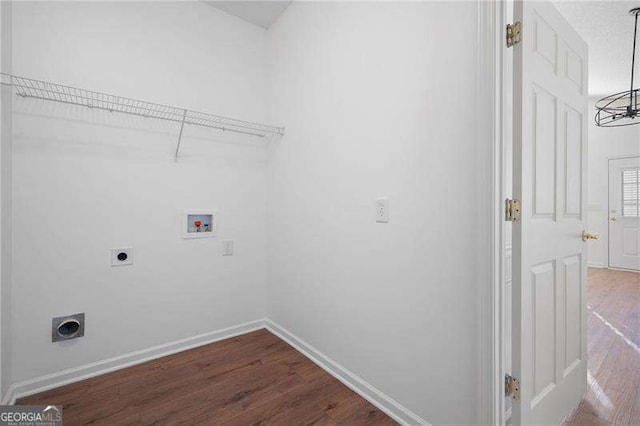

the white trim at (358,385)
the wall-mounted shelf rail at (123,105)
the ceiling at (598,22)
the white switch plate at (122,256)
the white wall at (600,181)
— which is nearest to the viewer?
the white trim at (358,385)

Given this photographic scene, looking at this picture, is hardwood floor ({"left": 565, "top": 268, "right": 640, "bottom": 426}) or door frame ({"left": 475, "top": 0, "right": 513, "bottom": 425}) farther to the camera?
hardwood floor ({"left": 565, "top": 268, "right": 640, "bottom": 426})

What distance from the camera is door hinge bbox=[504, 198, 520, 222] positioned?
1.17m

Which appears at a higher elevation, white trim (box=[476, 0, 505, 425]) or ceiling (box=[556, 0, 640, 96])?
ceiling (box=[556, 0, 640, 96])

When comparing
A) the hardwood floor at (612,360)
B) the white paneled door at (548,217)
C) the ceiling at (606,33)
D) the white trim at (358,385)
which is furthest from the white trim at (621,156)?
the white trim at (358,385)

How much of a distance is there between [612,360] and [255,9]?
3.75 meters

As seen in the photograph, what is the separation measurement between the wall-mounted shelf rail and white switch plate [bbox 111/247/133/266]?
77 cm

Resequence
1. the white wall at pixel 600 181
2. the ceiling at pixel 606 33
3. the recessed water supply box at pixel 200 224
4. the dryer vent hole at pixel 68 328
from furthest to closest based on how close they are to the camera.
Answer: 1. the white wall at pixel 600 181
2. the ceiling at pixel 606 33
3. the recessed water supply box at pixel 200 224
4. the dryer vent hole at pixel 68 328

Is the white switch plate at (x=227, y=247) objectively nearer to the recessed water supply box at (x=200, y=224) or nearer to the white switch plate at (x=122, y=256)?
the recessed water supply box at (x=200, y=224)

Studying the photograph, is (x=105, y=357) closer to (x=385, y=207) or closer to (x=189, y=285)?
(x=189, y=285)

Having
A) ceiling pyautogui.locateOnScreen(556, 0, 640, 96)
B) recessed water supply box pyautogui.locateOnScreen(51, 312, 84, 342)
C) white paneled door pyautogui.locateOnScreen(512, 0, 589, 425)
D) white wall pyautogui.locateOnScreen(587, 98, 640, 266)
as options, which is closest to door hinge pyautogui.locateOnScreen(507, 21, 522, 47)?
white paneled door pyautogui.locateOnScreen(512, 0, 589, 425)

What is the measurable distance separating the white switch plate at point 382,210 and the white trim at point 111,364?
63.6 inches

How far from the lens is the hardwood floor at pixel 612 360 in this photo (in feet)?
5.09

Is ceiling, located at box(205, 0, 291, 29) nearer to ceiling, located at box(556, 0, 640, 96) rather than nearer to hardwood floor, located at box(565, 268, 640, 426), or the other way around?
ceiling, located at box(556, 0, 640, 96)

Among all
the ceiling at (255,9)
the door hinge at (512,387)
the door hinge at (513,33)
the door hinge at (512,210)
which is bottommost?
the door hinge at (512,387)
